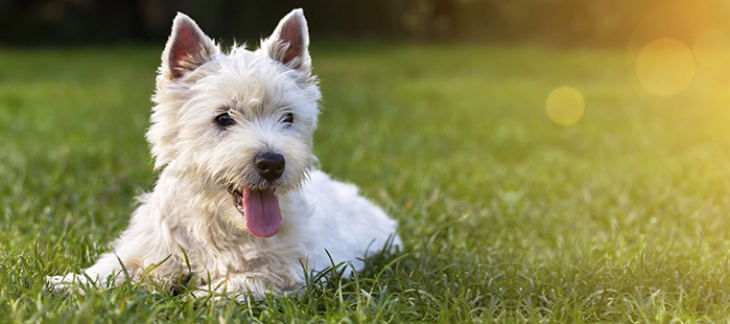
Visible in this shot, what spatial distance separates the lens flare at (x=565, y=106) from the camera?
37.5 ft

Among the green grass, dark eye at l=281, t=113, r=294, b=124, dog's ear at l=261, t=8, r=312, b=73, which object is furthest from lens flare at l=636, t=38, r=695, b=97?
dark eye at l=281, t=113, r=294, b=124

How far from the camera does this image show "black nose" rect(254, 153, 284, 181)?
3.05 meters

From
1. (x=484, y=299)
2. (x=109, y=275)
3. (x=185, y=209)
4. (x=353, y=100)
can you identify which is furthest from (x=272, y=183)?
(x=353, y=100)

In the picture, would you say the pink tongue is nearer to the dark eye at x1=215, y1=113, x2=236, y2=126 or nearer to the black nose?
the black nose

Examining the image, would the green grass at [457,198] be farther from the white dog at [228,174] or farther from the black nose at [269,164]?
the black nose at [269,164]

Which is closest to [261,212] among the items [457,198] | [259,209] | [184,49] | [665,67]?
[259,209]

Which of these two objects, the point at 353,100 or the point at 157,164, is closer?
the point at 157,164

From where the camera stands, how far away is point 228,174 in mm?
3084

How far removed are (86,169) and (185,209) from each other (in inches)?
154

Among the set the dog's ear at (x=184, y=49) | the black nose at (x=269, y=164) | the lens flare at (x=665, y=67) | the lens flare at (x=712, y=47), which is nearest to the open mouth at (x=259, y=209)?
the black nose at (x=269, y=164)

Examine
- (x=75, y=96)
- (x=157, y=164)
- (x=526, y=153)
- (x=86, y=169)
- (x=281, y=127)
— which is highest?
(x=281, y=127)

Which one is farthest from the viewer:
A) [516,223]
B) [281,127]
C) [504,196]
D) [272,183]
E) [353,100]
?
[353,100]

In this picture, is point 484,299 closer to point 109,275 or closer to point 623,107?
point 109,275

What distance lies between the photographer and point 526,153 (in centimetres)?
892
